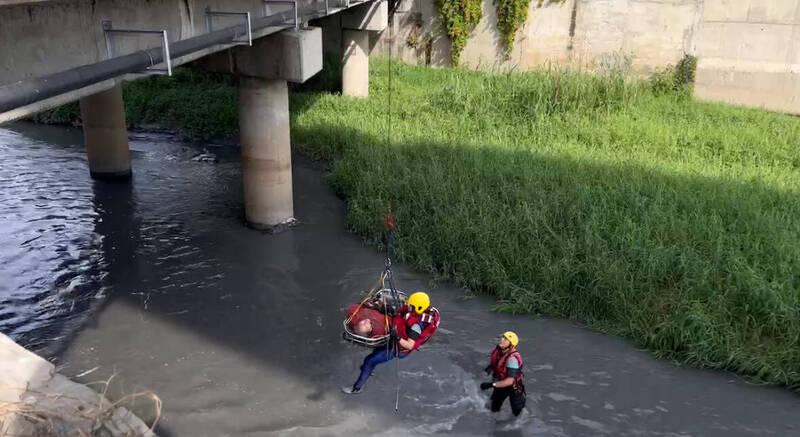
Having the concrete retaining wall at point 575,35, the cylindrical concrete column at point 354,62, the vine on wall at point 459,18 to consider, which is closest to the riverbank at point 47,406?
the cylindrical concrete column at point 354,62

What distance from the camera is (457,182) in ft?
43.4

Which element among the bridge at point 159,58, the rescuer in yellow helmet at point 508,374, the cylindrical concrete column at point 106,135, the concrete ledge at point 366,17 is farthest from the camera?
the concrete ledge at point 366,17

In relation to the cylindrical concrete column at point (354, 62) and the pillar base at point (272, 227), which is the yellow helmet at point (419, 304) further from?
the cylindrical concrete column at point (354, 62)

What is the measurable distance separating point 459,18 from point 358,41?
4647mm

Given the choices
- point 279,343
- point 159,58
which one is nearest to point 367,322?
point 279,343

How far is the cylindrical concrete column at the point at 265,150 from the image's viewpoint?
12.3 meters

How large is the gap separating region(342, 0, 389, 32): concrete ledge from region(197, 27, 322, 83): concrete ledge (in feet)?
28.7

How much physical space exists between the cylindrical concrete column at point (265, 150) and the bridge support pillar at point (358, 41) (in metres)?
8.80

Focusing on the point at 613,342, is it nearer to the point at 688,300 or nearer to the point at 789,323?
the point at 688,300

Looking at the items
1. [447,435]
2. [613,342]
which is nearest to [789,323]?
[613,342]

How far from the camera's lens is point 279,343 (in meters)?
9.07

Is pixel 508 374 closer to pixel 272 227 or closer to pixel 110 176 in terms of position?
pixel 272 227

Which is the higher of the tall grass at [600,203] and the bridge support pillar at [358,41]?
the bridge support pillar at [358,41]

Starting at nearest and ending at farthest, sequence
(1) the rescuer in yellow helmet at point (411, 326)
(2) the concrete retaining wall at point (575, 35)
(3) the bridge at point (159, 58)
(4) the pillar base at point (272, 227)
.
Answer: (3) the bridge at point (159, 58)
(1) the rescuer in yellow helmet at point (411, 326)
(4) the pillar base at point (272, 227)
(2) the concrete retaining wall at point (575, 35)
